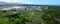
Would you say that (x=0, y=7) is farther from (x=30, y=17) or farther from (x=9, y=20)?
(x=30, y=17)

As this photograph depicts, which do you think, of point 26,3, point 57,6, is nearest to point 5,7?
point 26,3

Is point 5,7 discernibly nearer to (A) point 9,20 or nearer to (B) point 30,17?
(A) point 9,20

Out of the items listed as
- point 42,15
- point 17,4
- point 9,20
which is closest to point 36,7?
point 42,15

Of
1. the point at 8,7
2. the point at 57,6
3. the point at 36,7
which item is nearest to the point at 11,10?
the point at 8,7

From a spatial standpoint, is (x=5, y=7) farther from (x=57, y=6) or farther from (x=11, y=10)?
(x=57, y=6)

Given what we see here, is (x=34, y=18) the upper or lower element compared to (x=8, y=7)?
lower

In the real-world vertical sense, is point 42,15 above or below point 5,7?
below
